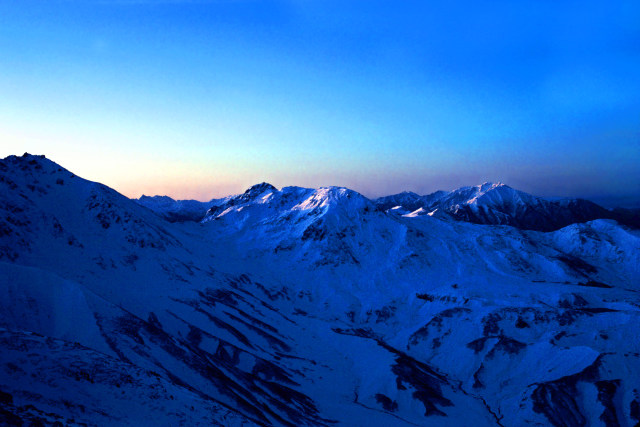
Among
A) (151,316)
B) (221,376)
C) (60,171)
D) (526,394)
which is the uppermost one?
(60,171)

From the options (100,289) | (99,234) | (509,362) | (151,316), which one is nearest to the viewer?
(151,316)

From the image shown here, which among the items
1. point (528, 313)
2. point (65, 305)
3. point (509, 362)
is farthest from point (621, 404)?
point (65, 305)

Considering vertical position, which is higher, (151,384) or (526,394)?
(151,384)

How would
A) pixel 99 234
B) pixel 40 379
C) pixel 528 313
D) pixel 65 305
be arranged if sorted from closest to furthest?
pixel 40 379 < pixel 65 305 < pixel 528 313 < pixel 99 234

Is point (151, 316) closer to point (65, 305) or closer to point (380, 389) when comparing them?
point (65, 305)

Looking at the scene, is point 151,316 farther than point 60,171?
No

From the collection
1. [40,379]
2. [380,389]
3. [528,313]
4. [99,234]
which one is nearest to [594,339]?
[528,313]

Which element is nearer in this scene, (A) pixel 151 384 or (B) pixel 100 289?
(A) pixel 151 384

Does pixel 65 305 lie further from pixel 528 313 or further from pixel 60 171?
pixel 528 313

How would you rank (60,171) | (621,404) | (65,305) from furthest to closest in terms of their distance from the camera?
(60,171) → (621,404) → (65,305)
